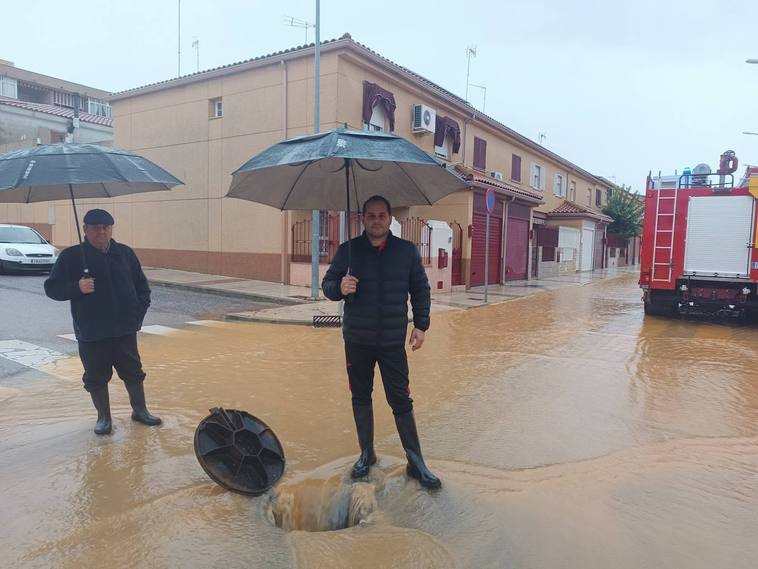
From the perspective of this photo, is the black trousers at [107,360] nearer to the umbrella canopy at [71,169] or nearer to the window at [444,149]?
the umbrella canopy at [71,169]

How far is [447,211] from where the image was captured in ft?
60.1

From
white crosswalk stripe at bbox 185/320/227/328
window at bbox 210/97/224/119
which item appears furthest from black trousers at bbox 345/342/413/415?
window at bbox 210/97/224/119

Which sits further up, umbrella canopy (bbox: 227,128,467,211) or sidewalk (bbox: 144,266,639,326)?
umbrella canopy (bbox: 227,128,467,211)

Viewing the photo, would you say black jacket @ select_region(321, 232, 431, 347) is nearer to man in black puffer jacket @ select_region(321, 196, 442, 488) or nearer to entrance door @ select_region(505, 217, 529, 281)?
man in black puffer jacket @ select_region(321, 196, 442, 488)

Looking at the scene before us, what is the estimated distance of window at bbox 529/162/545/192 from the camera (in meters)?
28.0

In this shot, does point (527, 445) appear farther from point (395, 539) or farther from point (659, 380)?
point (659, 380)

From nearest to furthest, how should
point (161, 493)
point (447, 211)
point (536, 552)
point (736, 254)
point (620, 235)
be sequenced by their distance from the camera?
point (536, 552) < point (161, 493) < point (736, 254) < point (447, 211) < point (620, 235)

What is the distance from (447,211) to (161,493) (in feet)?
51.4

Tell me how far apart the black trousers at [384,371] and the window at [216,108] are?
15612 mm

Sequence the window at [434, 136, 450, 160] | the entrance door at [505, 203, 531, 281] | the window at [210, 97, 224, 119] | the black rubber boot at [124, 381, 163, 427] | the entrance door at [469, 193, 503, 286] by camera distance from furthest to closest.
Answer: the entrance door at [505, 203, 531, 281] < the window at [434, 136, 450, 160] < the entrance door at [469, 193, 503, 286] < the window at [210, 97, 224, 119] < the black rubber boot at [124, 381, 163, 427]

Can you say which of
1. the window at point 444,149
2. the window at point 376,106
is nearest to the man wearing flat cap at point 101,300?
the window at point 376,106

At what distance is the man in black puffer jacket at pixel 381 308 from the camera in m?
3.56

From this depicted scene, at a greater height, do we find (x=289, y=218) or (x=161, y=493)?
(x=289, y=218)

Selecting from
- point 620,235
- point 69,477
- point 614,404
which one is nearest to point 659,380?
point 614,404
